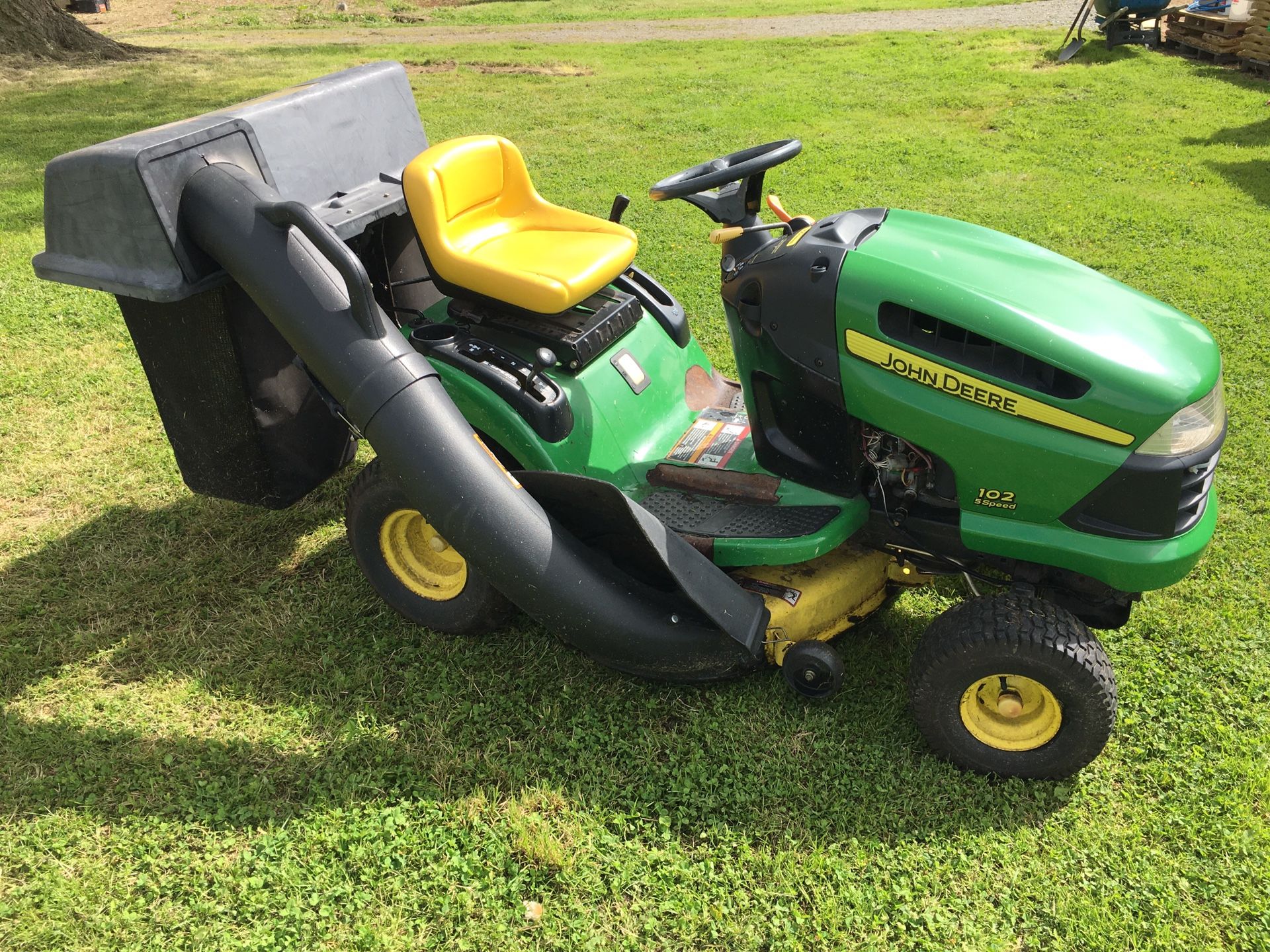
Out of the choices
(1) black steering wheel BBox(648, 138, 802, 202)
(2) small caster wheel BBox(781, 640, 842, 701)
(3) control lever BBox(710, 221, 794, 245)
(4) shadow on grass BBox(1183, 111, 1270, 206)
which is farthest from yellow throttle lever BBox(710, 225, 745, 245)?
(4) shadow on grass BBox(1183, 111, 1270, 206)

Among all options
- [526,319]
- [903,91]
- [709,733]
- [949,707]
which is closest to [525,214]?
[526,319]

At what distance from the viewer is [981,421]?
2.43 meters

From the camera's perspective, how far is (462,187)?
3.20 m

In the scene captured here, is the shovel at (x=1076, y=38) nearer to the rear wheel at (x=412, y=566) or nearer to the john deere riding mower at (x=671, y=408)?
the john deere riding mower at (x=671, y=408)

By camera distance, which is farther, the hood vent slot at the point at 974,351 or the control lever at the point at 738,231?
the control lever at the point at 738,231

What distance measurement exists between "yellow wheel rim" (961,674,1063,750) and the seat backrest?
6.71 ft

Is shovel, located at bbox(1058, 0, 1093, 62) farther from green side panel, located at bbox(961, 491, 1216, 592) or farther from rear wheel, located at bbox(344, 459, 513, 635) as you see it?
rear wheel, located at bbox(344, 459, 513, 635)

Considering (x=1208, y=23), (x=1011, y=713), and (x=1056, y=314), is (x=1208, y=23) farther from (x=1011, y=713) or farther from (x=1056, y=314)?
(x=1011, y=713)

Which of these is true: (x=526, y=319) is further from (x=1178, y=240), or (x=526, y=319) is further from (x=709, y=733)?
(x=1178, y=240)

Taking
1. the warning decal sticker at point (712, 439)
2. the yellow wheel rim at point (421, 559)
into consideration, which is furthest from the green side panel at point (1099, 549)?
the yellow wheel rim at point (421, 559)

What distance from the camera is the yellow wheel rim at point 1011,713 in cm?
258

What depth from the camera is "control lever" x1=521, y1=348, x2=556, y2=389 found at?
3.00 meters

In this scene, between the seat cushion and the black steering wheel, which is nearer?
the black steering wheel

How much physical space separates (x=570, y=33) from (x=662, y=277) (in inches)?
398
